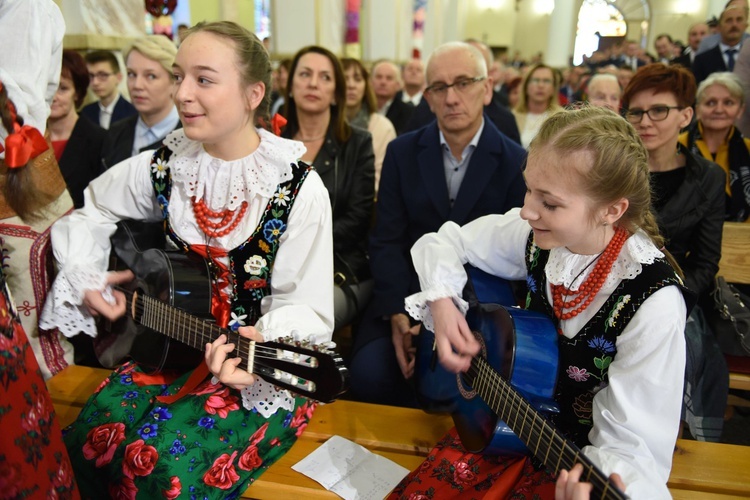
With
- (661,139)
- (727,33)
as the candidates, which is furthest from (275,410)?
(727,33)

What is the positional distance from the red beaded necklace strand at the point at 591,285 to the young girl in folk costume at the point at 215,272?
0.70m

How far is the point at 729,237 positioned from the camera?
8.73 ft

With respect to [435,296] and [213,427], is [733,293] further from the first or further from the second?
[213,427]

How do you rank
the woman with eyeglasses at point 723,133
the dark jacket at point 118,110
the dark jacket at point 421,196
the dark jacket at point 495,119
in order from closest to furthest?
1. the dark jacket at point 421,196
2. the woman with eyeglasses at point 723,133
3. the dark jacket at point 495,119
4. the dark jacket at point 118,110

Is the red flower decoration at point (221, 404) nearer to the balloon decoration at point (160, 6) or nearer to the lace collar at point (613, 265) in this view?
the lace collar at point (613, 265)

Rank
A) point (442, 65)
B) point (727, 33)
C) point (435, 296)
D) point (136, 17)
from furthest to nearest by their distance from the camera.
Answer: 1. point (727, 33)
2. point (136, 17)
3. point (442, 65)
4. point (435, 296)

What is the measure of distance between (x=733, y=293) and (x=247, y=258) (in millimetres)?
1998

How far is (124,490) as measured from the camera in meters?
1.68

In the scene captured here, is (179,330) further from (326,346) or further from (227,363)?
(326,346)

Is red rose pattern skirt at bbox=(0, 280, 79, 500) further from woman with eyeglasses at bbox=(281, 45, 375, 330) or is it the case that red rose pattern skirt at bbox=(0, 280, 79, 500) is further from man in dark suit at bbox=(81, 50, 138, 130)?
man in dark suit at bbox=(81, 50, 138, 130)

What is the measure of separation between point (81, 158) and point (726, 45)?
5342 mm

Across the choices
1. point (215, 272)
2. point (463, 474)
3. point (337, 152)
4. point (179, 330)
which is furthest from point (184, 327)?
point (337, 152)

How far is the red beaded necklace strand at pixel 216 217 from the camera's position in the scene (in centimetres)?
196

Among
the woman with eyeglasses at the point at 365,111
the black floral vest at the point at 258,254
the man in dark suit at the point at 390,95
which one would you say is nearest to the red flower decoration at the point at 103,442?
the black floral vest at the point at 258,254
